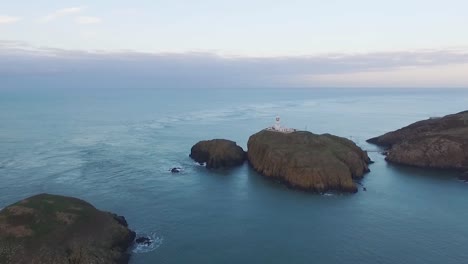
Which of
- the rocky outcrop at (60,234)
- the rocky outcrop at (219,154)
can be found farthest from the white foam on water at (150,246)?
the rocky outcrop at (219,154)

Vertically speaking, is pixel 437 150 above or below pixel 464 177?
above

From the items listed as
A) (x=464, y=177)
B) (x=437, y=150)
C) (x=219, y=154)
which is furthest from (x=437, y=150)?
(x=219, y=154)

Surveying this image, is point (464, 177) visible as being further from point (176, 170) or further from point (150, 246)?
point (150, 246)

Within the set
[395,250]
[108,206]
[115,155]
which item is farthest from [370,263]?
[115,155]

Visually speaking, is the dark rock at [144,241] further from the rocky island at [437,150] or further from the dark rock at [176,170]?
the rocky island at [437,150]

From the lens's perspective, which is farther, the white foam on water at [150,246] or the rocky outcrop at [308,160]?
the rocky outcrop at [308,160]

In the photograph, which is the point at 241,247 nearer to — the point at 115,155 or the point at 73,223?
the point at 73,223
